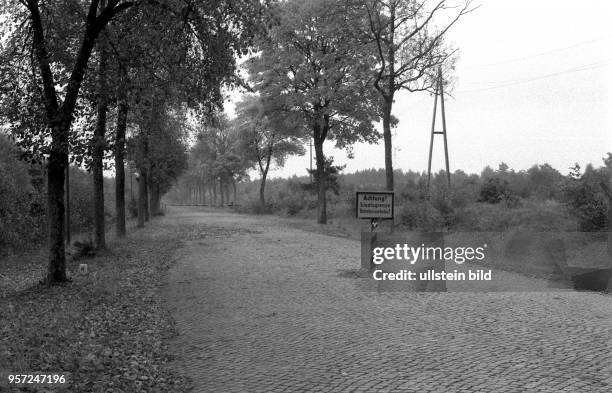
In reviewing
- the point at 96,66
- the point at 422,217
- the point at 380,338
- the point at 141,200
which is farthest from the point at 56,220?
the point at 141,200

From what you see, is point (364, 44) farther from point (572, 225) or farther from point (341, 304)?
point (341, 304)

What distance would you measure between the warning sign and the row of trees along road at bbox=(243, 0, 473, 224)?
9.97m

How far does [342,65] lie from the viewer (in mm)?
31766

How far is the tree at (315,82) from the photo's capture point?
32188 mm

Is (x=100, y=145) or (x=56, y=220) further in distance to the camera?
(x=56, y=220)

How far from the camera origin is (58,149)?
448 inches

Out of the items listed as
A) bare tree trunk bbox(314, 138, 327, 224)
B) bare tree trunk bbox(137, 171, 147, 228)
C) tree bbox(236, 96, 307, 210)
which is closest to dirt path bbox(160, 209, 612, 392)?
bare tree trunk bbox(314, 138, 327, 224)

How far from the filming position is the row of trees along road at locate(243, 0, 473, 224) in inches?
952

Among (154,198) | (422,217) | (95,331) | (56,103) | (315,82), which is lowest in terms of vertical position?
(95,331)

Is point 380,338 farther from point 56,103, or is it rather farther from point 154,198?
point 154,198

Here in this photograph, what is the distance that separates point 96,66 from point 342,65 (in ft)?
61.2

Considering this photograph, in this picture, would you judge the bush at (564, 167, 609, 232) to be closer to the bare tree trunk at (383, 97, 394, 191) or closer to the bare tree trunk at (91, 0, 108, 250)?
the bare tree trunk at (383, 97, 394, 191)

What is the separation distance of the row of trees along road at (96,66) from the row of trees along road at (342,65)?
23.0 ft

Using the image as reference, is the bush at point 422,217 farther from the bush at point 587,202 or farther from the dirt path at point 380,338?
the dirt path at point 380,338
